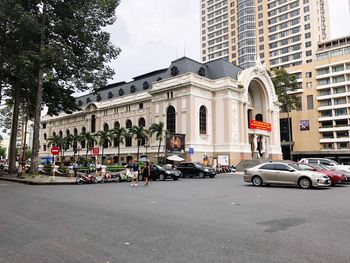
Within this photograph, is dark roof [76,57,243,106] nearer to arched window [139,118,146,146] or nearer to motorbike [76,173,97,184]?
arched window [139,118,146,146]

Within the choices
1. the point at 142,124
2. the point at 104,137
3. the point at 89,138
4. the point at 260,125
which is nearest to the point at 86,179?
the point at 104,137

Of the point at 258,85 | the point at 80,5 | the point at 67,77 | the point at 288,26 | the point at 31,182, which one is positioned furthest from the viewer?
the point at 288,26

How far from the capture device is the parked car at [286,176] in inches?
648

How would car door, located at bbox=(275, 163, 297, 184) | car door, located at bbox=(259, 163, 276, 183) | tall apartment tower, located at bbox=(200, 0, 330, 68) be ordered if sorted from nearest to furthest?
car door, located at bbox=(275, 163, 297, 184), car door, located at bbox=(259, 163, 276, 183), tall apartment tower, located at bbox=(200, 0, 330, 68)

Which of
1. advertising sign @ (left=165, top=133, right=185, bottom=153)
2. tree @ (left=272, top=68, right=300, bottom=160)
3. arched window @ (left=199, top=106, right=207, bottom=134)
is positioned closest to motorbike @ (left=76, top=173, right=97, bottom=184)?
advertising sign @ (left=165, top=133, right=185, bottom=153)

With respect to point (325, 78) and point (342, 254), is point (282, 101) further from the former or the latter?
point (342, 254)

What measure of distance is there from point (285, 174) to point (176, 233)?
41.0 ft

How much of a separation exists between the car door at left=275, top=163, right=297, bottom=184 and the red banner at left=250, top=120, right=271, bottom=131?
31533 millimetres

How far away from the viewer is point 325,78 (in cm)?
6962

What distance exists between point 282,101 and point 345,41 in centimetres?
2999

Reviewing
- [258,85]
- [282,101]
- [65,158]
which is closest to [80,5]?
[258,85]

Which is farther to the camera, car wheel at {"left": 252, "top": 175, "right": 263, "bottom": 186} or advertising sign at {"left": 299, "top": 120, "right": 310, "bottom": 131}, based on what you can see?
advertising sign at {"left": 299, "top": 120, "right": 310, "bottom": 131}

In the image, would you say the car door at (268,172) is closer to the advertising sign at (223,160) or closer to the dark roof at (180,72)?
the advertising sign at (223,160)

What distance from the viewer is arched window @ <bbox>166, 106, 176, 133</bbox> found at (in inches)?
1927
